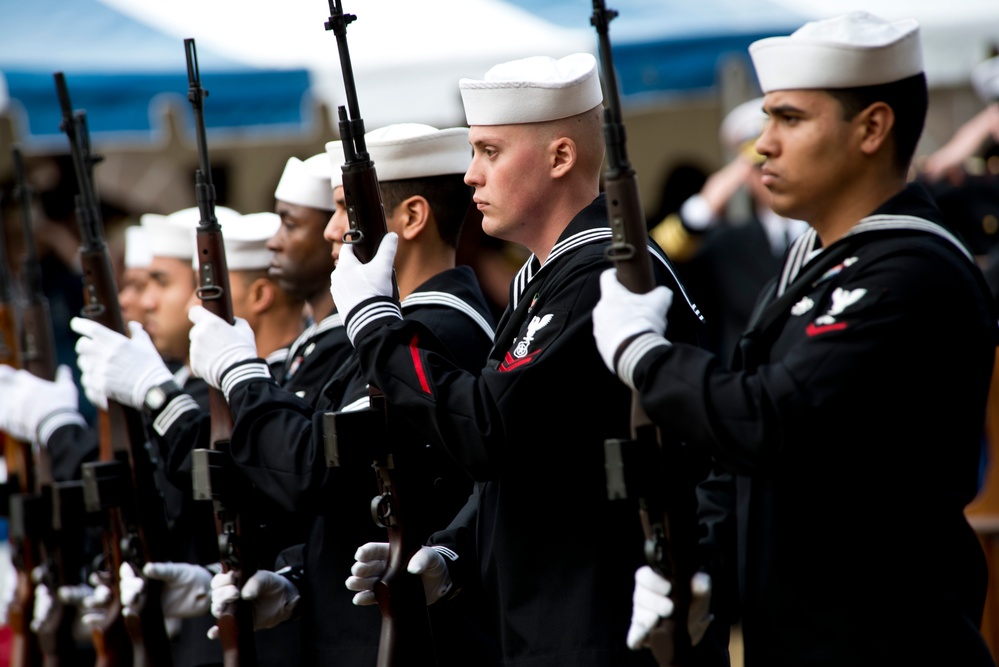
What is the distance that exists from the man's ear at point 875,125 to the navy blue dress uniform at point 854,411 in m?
0.01

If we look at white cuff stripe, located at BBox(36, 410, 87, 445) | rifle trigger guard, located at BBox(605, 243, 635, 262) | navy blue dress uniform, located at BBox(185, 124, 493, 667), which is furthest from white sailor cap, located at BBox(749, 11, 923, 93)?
white cuff stripe, located at BBox(36, 410, 87, 445)

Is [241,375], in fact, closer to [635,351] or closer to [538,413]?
[538,413]

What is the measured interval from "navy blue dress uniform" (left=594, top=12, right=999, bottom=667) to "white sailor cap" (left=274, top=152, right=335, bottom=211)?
2.28m

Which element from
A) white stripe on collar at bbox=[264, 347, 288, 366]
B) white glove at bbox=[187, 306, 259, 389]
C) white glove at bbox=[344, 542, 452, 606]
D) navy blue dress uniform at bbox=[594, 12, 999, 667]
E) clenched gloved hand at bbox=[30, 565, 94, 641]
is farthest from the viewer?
clenched gloved hand at bbox=[30, 565, 94, 641]

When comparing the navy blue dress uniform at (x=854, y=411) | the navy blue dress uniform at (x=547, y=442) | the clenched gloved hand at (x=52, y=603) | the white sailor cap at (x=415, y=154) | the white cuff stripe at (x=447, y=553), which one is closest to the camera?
the navy blue dress uniform at (x=854, y=411)

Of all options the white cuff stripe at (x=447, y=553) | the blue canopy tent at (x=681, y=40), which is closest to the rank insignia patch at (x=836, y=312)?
the white cuff stripe at (x=447, y=553)

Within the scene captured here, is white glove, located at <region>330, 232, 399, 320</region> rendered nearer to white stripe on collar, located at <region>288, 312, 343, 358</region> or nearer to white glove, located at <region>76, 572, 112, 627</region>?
white stripe on collar, located at <region>288, 312, 343, 358</region>

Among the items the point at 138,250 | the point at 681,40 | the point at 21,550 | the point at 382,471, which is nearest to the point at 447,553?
the point at 382,471

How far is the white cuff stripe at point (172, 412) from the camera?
4.68 m

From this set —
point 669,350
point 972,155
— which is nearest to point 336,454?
point 669,350

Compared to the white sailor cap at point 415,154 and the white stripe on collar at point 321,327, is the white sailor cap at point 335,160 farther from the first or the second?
the white stripe on collar at point 321,327

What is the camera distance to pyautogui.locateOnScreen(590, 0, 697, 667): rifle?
2.99 meters

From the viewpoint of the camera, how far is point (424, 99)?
855cm

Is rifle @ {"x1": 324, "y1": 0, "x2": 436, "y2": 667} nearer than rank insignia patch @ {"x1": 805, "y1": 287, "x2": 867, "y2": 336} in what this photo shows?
No
